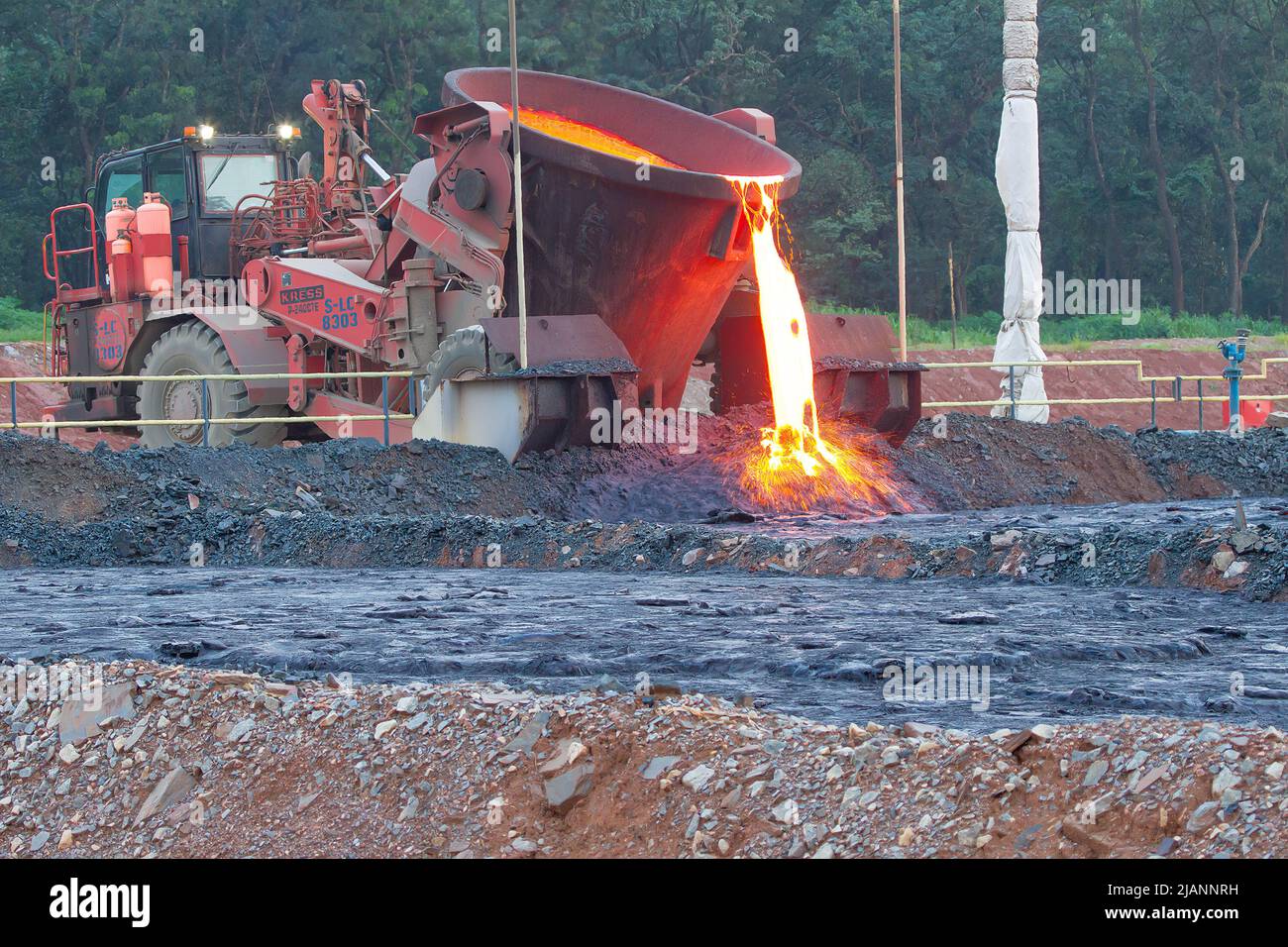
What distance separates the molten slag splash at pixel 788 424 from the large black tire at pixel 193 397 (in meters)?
5.11

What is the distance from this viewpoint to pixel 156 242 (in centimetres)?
1770

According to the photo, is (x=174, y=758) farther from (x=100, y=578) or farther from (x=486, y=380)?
(x=486, y=380)

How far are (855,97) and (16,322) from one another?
821 inches

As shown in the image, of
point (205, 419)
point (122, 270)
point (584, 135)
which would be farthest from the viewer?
point (122, 270)

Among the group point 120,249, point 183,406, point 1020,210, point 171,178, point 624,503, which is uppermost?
point 171,178

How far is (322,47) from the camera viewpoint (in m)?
40.0

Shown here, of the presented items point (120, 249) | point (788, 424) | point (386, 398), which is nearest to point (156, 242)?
point (120, 249)

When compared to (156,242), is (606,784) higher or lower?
lower

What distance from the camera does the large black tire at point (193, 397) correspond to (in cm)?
1688

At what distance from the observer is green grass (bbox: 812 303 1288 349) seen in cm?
3847

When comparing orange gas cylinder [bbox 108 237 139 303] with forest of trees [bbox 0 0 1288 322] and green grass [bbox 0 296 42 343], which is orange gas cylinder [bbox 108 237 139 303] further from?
forest of trees [bbox 0 0 1288 322]

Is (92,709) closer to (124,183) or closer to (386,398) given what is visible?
(386,398)

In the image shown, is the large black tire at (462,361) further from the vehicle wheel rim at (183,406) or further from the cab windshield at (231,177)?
the cab windshield at (231,177)

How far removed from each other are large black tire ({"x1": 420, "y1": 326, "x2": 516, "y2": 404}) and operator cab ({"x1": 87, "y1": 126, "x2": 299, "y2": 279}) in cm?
392
